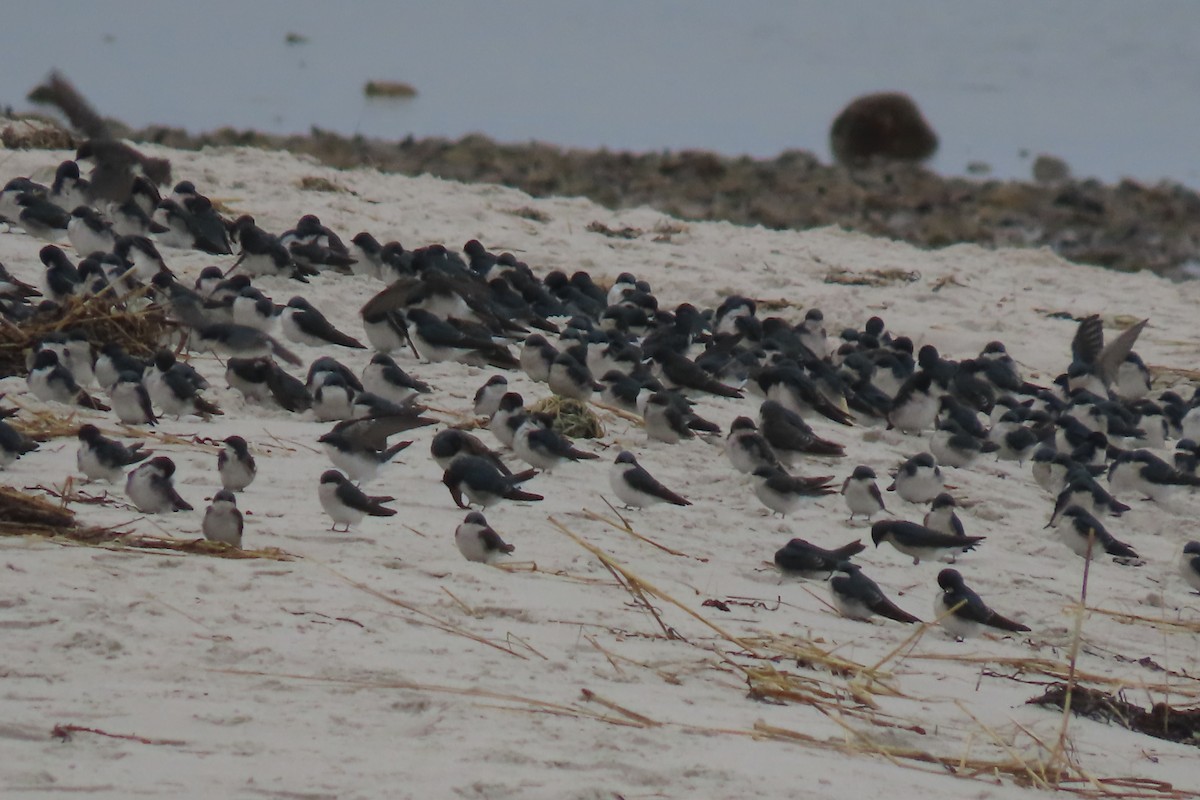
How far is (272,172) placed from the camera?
58.6 ft

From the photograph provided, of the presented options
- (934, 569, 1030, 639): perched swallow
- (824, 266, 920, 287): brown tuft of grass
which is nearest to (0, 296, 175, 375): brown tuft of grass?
(934, 569, 1030, 639): perched swallow

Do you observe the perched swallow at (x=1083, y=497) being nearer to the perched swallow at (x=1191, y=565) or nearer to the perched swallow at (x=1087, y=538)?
the perched swallow at (x=1087, y=538)

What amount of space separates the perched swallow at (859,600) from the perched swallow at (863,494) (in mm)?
1995

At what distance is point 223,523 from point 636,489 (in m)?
2.58

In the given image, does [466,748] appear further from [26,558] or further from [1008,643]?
[1008,643]

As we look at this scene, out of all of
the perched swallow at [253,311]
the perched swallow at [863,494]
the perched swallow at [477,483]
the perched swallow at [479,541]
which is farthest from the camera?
the perched swallow at [253,311]

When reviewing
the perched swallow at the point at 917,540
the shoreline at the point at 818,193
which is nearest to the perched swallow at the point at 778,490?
the perched swallow at the point at 917,540

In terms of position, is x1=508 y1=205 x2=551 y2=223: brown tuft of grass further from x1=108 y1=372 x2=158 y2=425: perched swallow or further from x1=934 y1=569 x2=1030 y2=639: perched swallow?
x1=934 y1=569 x2=1030 y2=639: perched swallow

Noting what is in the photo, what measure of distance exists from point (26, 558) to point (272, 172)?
12.9 metres

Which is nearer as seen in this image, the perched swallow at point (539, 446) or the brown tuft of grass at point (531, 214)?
the perched swallow at point (539, 446)

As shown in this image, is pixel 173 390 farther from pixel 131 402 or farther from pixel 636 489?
pixel 636 489

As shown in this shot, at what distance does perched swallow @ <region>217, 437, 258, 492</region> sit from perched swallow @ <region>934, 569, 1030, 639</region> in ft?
10.5

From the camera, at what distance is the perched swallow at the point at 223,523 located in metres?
6.28

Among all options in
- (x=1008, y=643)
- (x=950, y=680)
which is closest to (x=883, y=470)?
(x=1008, y=643)
